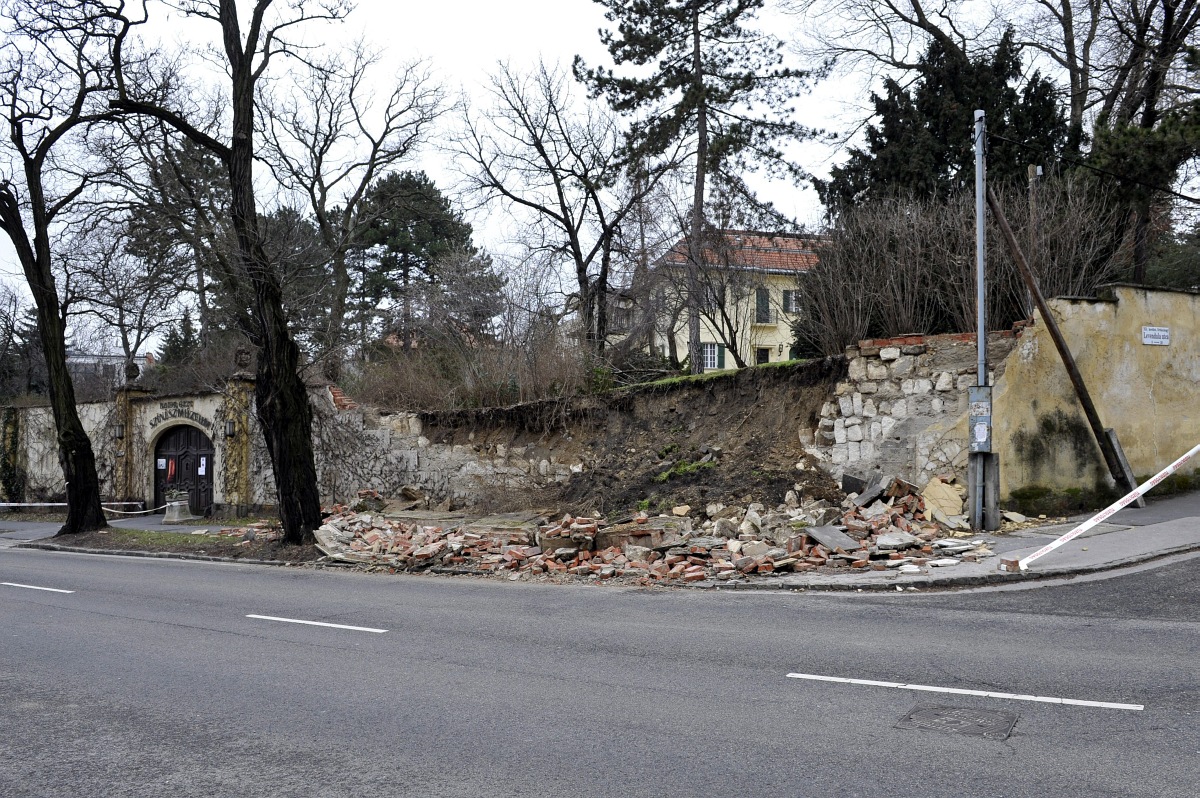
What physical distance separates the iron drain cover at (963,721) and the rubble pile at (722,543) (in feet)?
20.0

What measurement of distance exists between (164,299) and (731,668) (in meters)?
24.9

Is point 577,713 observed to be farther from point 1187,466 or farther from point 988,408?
point 1187,466

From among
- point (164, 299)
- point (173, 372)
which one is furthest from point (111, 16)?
point (173, 372)

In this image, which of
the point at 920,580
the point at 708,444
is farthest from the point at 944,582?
the point at 708,444

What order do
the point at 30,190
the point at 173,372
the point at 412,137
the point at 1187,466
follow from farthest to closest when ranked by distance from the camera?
the point at 173,372 < the point at 412,137 < the point at 30,190 < the point at 1187,466

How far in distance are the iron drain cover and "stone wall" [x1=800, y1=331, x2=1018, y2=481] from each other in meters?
9.54

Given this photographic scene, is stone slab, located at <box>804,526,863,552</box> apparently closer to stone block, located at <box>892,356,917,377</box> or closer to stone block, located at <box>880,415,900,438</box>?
stone block, located at <box>880,415,900,438</box>

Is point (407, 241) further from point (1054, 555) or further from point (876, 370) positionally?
point (1054, 555)

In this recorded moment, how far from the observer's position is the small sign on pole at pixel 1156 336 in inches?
608

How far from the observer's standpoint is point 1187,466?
624 inches

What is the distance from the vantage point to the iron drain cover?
5438 mm

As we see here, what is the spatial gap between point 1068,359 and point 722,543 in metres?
5.85

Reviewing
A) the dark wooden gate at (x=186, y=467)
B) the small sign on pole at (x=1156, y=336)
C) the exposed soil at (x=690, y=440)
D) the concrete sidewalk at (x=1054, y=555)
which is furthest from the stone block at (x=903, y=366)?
the dark wooden gate at (x=186, y=467)

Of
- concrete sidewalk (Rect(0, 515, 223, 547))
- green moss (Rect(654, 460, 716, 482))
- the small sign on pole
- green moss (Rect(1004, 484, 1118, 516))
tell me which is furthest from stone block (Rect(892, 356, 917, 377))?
concrete sidewalk (Rect(0, 515, 223, 547))
